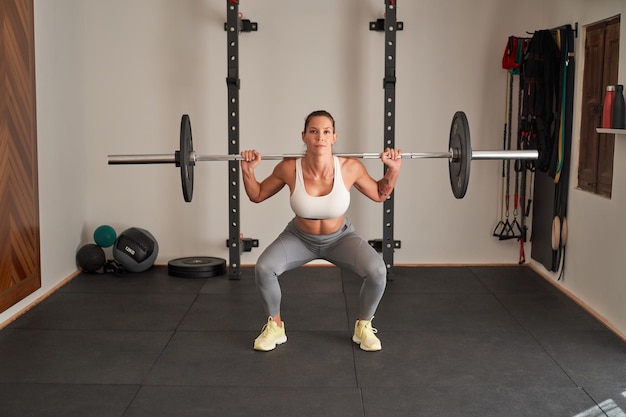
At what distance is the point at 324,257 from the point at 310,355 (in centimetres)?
48

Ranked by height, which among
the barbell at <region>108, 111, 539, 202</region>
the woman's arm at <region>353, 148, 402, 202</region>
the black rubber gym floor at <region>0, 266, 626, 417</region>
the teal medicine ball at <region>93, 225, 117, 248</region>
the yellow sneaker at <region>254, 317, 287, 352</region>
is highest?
the barbell at <region>108, 111, 539, 202</region>

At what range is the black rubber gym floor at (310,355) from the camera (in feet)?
10.2

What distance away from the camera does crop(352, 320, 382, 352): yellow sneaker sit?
3773 mm

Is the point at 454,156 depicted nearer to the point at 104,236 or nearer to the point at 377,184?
the point at 377,184

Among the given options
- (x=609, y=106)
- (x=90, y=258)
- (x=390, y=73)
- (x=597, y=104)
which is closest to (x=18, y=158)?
(x=90, y=258)

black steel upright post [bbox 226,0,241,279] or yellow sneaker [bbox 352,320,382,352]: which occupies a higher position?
black steel upright post [bbox 226,0,241,279]

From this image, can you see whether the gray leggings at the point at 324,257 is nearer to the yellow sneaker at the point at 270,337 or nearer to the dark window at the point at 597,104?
the yellow sneaker at the point at 270,337

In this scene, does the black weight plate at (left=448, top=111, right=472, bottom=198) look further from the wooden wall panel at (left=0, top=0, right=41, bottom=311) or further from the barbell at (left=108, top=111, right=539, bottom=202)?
the wooden wall panel at (left=0, top=0, right=41, bottom=311)

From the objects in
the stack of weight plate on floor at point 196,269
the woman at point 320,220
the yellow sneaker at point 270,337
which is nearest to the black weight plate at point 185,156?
the woman at point 320,220

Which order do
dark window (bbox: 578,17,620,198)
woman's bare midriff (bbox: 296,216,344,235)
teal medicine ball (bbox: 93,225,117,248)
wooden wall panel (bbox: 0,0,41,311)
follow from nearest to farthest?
1. woman's bare midriff (bbox: 296,216,344,235)
2. wooden wall panel (bbox: 0,0,41,311)
3. dark window (bbox: 578,17,620,198)
4. teal medicine ball (bbox: 93,225,117,248)

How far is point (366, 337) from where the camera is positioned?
12.5 feet

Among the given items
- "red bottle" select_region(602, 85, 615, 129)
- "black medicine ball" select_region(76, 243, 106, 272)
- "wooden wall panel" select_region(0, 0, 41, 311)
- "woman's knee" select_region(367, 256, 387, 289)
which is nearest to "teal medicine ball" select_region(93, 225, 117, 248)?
"black medicine ball" select_region(76, 243, 106, 272)

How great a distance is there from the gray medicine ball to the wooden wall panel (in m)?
0.77

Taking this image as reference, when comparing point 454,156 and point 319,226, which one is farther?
point 319,226
